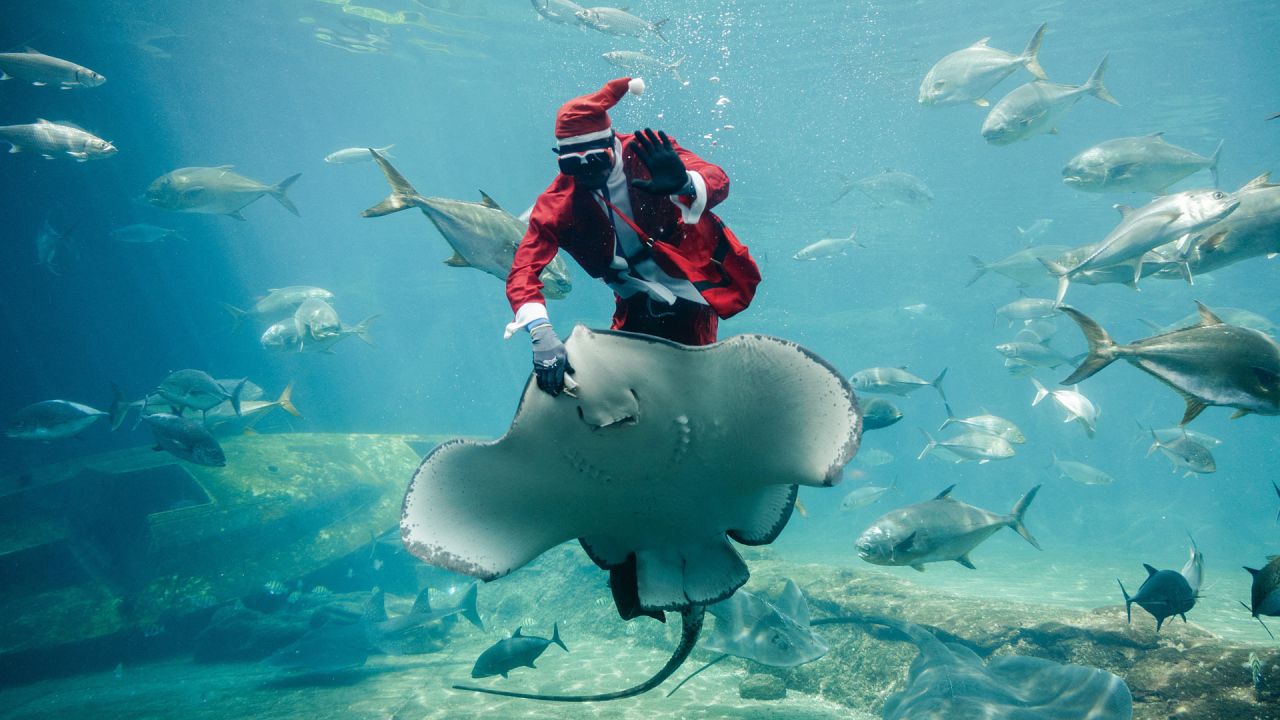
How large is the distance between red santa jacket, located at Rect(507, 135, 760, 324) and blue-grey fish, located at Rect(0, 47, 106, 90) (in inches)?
348

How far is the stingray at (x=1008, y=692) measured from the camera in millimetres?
3611

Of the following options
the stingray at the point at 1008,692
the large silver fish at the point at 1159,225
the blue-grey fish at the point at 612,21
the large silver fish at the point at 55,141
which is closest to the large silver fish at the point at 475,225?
the stingray at the point at 1008,692

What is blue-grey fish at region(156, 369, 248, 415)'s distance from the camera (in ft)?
27.3

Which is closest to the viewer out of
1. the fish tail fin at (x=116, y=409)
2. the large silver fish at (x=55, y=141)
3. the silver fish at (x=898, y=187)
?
the large silver fish at (x=55, y=141)

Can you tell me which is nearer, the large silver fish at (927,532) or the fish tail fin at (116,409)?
the large silver fish at (927,532)

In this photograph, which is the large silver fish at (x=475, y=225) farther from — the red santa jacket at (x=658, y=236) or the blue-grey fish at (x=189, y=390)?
the blue-grey fish at (x=189, y=390)

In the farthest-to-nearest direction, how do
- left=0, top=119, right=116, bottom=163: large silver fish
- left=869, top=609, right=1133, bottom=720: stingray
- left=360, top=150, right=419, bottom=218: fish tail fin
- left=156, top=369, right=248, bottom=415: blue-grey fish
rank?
left=156, top=369, right=248, bottom=415: blue-grey fish < left=0, top=119, right=116, bottom=163: large silver fish < left=360, top=150, right=419, bottom=218: fish tail fin < left=869, top=609, right=1133, bottom=720: stingray

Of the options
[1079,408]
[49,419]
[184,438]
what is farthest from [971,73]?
[49,419]

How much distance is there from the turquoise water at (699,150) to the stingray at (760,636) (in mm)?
6775

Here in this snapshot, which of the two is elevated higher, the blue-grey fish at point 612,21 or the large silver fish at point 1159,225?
the blue-grey fish at point 612,21

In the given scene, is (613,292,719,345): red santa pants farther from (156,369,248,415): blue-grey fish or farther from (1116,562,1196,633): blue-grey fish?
(156,369,248,415): blue-grey fish

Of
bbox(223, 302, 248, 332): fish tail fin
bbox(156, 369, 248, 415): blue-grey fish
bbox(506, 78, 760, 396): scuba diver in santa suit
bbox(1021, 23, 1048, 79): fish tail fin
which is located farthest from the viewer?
bbox(223, 302, 248, 332): fish tail fin

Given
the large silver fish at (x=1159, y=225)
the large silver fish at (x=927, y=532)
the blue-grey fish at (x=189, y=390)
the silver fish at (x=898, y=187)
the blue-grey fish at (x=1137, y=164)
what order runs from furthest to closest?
the silver fish at (x=898, y=187) < the blue-grey fish at (x=189, y=390) < the blue-grey fish at (x=1137, y=164) < the large silver fish at (x=927, y=532) < the large silver fish at (x=1159, y=225)

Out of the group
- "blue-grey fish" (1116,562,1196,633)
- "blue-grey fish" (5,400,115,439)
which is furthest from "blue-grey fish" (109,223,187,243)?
"blue-grey fish" (1116,562,1196,633)
